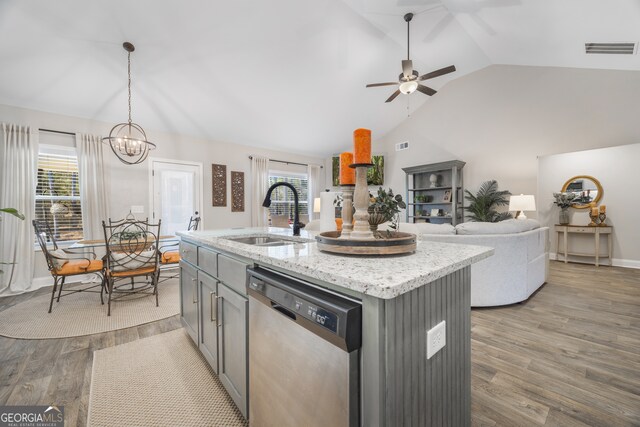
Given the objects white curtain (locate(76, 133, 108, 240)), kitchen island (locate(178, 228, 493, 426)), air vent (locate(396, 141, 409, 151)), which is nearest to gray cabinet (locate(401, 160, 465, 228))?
air vent (locate(396, 141, 409, 151))

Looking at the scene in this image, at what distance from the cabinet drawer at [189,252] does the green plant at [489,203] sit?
18.0 ft

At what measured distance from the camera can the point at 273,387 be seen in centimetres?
102

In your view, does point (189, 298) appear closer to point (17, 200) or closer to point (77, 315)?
point (77, 315)

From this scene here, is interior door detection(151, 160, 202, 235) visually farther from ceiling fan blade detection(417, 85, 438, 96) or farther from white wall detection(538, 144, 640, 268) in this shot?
white wall detection(538, 144, 640, 268)

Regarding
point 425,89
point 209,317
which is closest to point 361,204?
point 209,317

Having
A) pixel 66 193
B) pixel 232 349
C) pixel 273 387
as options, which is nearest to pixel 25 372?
pixel 232 349

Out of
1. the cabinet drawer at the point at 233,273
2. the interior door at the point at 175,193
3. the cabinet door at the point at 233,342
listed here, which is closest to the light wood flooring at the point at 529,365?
the cabinet door at the point at 233,342

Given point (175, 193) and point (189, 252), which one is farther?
point (175, 193)

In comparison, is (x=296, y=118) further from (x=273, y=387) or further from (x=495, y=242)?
(x=273, y=387)

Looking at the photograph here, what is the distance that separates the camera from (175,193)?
4973mm

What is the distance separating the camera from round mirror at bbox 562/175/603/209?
4.60m

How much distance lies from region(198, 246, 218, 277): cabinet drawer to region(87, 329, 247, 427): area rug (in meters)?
0.74

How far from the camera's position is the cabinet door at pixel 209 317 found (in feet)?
5.13

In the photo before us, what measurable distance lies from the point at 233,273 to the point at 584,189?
20.4ft
